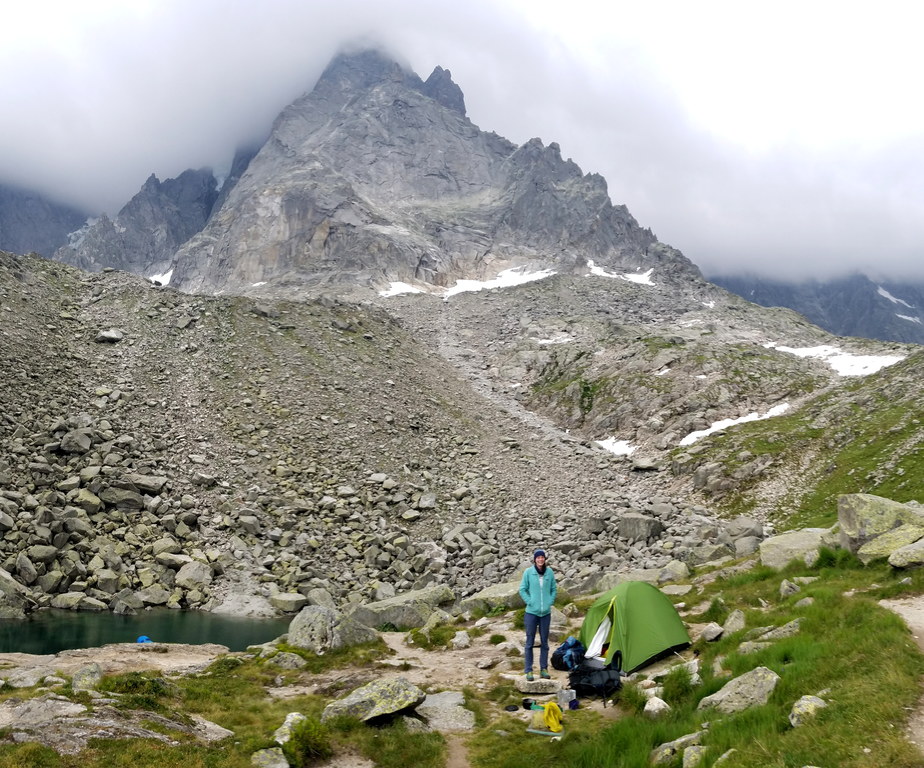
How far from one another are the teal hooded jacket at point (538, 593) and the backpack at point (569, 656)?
106cm

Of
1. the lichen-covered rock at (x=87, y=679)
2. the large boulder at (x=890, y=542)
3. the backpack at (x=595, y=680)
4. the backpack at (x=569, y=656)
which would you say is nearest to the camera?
the lichen-covered rock at (x=87, y=679)

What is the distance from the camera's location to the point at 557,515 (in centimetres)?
3738

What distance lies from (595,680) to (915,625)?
6357 millimetres

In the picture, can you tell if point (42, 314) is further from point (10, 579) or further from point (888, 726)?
point (888, 726)

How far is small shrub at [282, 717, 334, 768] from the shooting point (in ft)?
32.9

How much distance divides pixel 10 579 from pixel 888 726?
3517 centimetres

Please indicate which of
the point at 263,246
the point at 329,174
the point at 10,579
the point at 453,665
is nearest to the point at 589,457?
the point at 453,665

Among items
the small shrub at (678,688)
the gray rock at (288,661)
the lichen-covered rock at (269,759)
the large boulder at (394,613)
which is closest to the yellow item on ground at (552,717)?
the small shrub at (678,688)

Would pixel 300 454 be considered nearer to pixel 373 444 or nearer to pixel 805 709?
pixel 373 444

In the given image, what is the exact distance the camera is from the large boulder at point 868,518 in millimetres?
16453

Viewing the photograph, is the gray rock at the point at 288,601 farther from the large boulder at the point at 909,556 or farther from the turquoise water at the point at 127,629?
the large boulder at the point at 909,556

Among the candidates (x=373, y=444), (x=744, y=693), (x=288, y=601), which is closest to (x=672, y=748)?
(x=744, y=693)

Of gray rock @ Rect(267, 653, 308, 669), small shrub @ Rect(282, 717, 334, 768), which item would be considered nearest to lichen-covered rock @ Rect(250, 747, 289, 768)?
small shrub @ Rect(282, 717, 334, 768)

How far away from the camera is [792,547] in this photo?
20.7m
